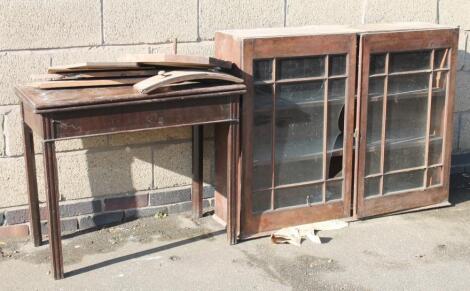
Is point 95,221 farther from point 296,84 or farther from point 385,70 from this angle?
point 385,70

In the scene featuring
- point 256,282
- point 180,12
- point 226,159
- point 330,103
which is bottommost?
point 256,282

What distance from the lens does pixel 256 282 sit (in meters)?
4.25

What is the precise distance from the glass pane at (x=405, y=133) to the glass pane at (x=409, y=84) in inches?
2.3

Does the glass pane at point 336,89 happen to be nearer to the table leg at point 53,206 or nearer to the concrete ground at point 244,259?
the concrete ground at point 244,259

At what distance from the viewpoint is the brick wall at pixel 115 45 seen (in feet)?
15.1

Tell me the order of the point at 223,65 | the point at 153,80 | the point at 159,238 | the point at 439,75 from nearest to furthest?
the point at 153,80
the point at 223,65
the point at 159,238
the point at 439,75

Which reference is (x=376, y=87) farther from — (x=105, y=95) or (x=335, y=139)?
(x=105, y=95)

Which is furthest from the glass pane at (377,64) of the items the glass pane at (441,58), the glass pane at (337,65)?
the glass pane at (441,58)

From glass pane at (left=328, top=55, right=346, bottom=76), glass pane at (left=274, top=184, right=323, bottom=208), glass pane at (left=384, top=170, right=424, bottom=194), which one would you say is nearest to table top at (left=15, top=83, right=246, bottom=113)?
glass pane at (left=328, top=55, right=346, bottom=76)

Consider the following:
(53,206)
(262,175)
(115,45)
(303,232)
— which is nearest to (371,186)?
(303,232)

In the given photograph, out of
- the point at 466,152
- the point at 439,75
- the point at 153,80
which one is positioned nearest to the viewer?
the point at 153,80

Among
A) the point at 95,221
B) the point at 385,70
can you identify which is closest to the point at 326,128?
the point at 385,70

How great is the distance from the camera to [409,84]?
16.9ft

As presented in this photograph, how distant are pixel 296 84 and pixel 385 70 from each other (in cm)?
69
